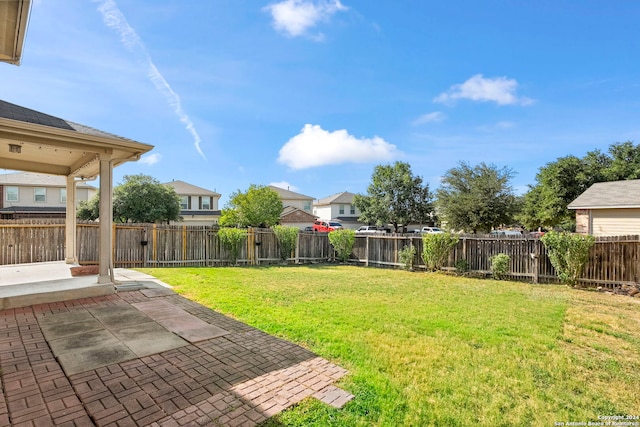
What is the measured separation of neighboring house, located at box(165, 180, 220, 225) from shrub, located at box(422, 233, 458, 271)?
25262 mm

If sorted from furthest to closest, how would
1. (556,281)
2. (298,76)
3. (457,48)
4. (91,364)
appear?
(298,76), (457,48), (556,281), (91,364)

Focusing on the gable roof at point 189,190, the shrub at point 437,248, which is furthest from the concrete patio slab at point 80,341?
the gable roof at point 189,190

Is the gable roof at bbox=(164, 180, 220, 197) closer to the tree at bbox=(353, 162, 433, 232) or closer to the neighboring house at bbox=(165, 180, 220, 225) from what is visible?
the neighboring house at bbox=(165, 180, 220, 225)

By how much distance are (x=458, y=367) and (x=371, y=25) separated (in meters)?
11.1

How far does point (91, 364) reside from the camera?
333cm

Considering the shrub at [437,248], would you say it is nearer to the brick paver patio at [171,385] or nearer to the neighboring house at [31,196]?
the brick paver patio at [171,385]

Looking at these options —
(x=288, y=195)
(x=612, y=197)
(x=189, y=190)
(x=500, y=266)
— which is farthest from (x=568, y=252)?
(x=288, y=195)

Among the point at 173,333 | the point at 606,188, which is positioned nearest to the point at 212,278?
the point at 173,333

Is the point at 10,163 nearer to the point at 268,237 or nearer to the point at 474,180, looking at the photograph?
the point at 268,237

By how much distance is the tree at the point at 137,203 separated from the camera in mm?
23678

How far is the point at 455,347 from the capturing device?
4129 millimetres

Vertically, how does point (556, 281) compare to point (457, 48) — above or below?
below

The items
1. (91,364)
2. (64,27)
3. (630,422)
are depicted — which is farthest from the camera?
(64,27)

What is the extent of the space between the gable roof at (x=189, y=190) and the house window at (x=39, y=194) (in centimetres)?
994
